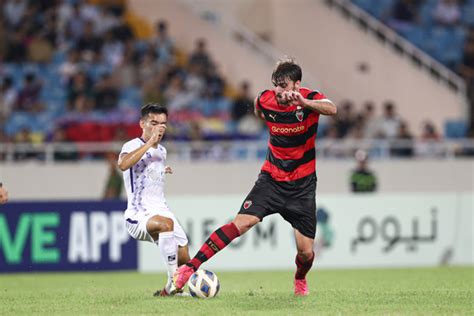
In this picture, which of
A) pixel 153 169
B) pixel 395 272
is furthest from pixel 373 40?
pixel 153 169

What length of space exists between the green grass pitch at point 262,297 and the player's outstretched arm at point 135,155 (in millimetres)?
1305

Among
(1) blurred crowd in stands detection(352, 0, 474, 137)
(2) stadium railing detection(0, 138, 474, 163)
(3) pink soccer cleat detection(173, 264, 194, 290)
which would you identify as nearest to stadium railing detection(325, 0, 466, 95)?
(1) blurred crowd in stands detection(352, 0, 474, 137)

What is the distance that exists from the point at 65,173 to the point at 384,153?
651cm

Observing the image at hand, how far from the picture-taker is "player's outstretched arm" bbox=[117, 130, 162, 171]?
33.2 ft

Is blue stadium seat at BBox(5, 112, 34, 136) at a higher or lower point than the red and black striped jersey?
higher

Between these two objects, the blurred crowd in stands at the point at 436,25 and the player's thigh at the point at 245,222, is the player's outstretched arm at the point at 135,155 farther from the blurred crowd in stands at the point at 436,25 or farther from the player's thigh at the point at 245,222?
the blurred crowd in stands at the point at 436,25

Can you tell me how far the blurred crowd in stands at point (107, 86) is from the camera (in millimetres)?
20781

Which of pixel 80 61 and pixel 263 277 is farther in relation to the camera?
pixel 80 61

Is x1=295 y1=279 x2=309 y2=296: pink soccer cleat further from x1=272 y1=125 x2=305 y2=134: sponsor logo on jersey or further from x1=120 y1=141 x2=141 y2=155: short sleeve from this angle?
x1=120 y1=141 x2=141 y2=155: short sleeve

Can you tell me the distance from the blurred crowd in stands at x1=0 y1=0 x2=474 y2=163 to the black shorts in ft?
32.3

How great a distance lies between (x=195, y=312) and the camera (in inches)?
351

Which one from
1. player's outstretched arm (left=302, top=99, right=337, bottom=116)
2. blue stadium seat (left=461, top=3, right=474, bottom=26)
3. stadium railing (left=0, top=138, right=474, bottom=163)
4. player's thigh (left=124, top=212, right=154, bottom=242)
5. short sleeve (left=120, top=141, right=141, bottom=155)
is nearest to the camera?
player's outstretched arm (left=302, top=99, right=337, bottom=116)

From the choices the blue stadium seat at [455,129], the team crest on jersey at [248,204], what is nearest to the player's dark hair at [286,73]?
the team crest on jersey at [248,204]

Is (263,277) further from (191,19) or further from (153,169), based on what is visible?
(191,19)
